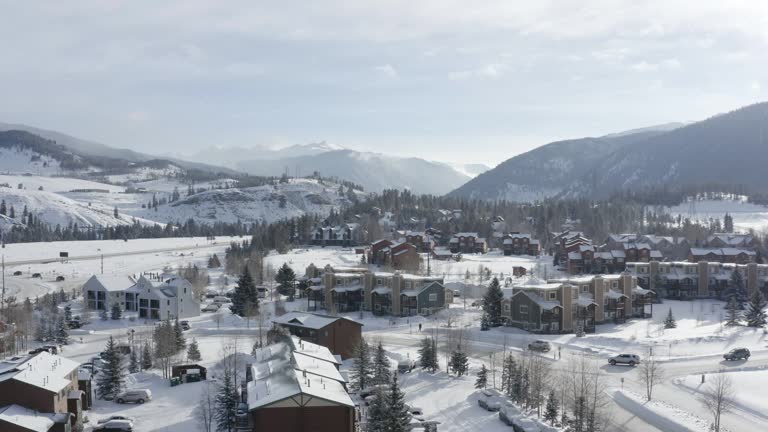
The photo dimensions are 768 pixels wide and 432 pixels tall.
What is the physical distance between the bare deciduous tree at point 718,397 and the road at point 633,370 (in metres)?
0.40

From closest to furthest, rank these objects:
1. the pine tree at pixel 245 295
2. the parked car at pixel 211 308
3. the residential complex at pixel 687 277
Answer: the pine tree at pixel 245 295
the parked car at pixel 211 308
the residential complex at pixel 687 277

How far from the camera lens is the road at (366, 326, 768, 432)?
97.2 ft

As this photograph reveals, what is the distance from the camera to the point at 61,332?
4850 centimetres

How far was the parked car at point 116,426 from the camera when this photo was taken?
28828 millimetres

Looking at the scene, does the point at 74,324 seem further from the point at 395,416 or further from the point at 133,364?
the point at 395,416

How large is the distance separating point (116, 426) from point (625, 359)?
2829 centimetres

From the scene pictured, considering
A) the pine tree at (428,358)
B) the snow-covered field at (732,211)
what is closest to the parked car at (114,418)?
the pine tree at (428,358)

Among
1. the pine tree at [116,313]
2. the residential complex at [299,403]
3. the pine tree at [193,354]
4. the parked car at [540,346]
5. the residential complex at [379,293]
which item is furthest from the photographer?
the residential complex at [379,293]

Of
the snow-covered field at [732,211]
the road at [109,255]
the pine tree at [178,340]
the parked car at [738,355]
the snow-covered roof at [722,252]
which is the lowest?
the parked car at [738,355]

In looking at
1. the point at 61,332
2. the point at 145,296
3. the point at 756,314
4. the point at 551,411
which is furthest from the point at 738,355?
the point at 145,296

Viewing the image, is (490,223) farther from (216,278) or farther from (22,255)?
(22,255)

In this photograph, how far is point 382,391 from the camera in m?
28.1

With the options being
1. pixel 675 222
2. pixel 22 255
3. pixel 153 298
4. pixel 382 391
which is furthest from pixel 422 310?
pixel 675 222

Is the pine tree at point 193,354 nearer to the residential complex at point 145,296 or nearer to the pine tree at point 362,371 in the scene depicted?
the pine tree at point 362,371
